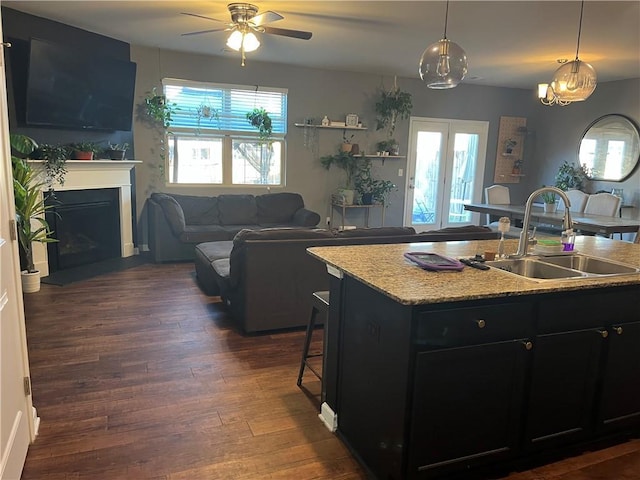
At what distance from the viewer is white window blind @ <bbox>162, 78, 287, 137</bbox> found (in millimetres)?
6508

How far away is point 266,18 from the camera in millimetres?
4141

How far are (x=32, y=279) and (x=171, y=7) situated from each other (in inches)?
114

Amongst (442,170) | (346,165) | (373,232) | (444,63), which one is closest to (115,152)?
(346,165)

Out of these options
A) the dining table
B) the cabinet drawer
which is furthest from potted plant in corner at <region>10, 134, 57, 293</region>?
the dining table

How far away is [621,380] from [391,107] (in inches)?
231

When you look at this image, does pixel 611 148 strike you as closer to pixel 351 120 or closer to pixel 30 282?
pixel 351 120

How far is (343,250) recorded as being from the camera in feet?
8.45

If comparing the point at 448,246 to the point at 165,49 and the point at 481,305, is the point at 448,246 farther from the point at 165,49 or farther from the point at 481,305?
the point at 165,49

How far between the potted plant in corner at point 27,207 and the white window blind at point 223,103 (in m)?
2.18

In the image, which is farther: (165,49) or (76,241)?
(165,49)

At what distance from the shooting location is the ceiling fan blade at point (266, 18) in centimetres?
396

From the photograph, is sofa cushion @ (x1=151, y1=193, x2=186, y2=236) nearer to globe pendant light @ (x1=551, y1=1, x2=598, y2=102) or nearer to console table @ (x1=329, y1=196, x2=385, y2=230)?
console table @ (x1=329, y1=196, x2=385, y2=230)

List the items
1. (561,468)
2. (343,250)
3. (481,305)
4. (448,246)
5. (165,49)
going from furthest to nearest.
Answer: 1. (165,49)
2. (448,246)
3. (343,250)
4. (561,468)
5. (481,305)

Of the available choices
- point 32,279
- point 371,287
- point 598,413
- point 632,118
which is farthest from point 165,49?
point 632,118
